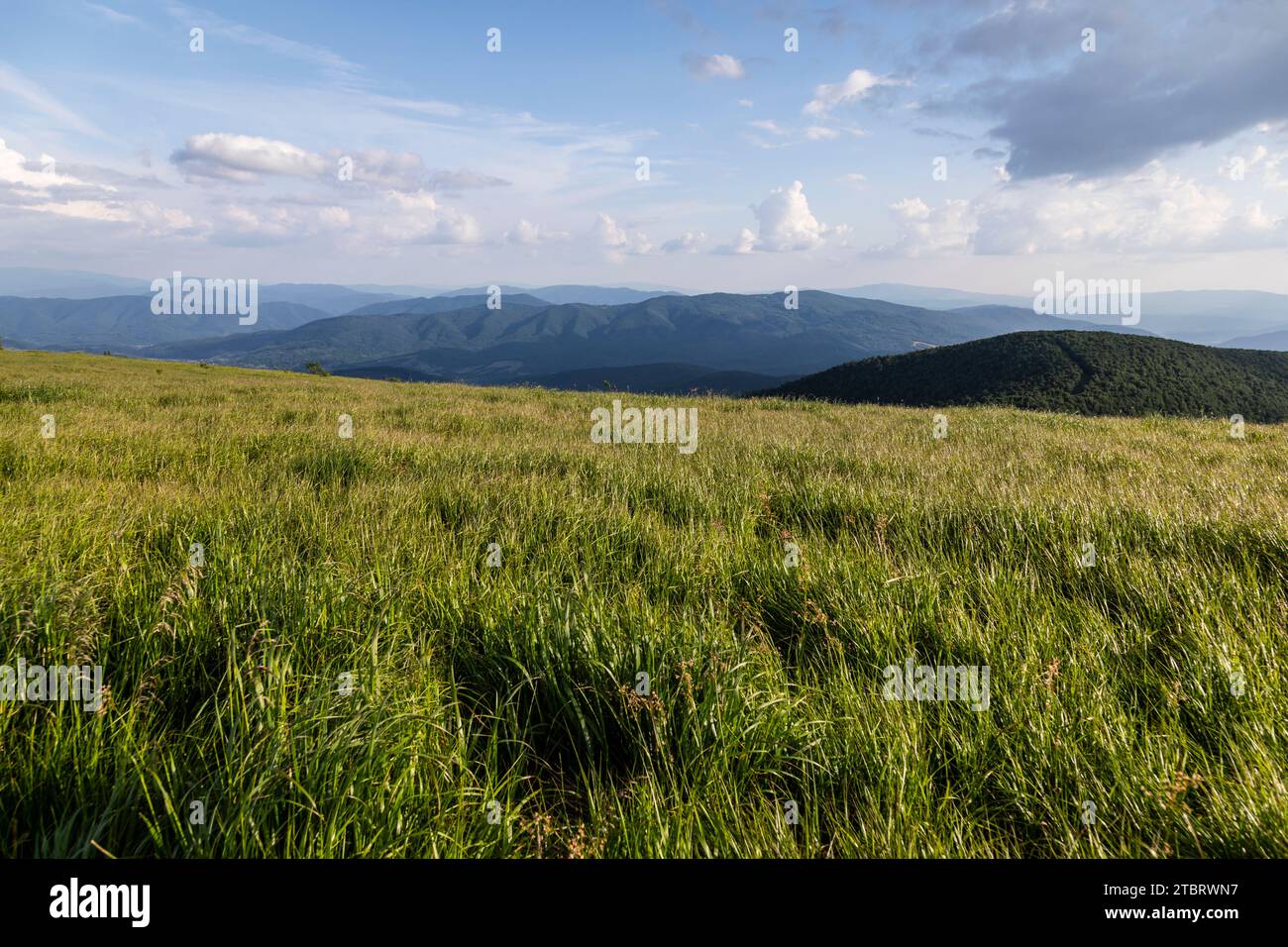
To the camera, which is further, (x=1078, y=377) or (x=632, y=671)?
(x=1078, y=377)

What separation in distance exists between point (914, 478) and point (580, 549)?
4.39 meters

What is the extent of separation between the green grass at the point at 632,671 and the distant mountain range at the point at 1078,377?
65.4m

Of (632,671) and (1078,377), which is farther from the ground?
(1078,377)

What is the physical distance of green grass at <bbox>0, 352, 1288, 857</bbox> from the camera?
181 centimetres

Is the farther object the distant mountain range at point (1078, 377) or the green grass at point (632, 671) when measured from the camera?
the distant mountain range at point (1078, 377)

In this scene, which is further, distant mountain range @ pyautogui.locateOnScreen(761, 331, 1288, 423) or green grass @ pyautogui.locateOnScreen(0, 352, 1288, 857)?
distant mountain range @ pyautogui.locateOnScreen(761, 331, 1288, 423)

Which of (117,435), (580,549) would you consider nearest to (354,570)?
(580,549)

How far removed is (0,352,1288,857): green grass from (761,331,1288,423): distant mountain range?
65.4 metres

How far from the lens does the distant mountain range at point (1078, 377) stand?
7031 centimetres

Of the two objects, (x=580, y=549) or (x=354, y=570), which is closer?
(x=354, y=570)

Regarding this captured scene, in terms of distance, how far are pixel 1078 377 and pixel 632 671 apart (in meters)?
96.1

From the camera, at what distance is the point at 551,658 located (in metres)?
2.68

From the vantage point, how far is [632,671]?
254cm
